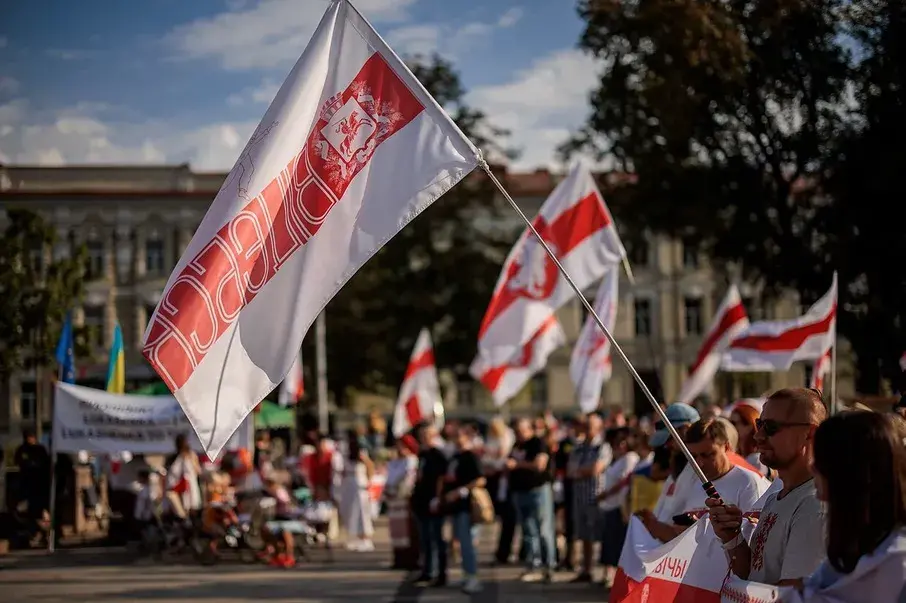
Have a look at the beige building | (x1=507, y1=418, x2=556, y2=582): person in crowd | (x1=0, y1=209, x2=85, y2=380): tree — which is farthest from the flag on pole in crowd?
the beige building

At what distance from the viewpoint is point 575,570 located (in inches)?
693

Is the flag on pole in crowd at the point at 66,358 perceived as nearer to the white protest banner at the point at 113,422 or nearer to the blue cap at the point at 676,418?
the white protest banner at the point at 113,422

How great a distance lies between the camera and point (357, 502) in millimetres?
22953

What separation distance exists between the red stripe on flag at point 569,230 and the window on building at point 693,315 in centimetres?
6158

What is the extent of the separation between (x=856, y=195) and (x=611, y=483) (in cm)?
1294

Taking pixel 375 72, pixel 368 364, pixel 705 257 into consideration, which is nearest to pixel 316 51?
pixel 375 72

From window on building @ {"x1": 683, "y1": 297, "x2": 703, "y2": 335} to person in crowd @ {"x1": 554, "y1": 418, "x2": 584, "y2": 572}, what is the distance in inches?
2319

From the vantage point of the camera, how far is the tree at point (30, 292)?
29.2m

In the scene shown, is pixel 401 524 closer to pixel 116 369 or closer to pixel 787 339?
pixel 787 339

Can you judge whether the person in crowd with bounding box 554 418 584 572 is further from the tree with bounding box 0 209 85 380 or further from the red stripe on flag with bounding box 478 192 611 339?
the tree with bounding box 0 209 85 380

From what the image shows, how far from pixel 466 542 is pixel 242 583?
3.14 meters

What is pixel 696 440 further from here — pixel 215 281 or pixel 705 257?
pixel 705 257

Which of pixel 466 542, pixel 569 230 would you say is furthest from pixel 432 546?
pixel 569 230

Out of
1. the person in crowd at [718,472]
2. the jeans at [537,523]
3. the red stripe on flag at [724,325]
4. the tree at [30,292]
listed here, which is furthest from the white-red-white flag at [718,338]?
the tree at [30,292]
